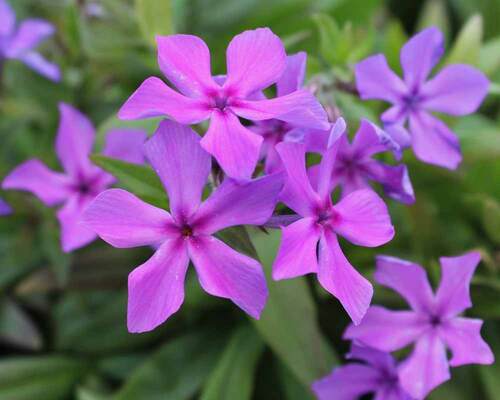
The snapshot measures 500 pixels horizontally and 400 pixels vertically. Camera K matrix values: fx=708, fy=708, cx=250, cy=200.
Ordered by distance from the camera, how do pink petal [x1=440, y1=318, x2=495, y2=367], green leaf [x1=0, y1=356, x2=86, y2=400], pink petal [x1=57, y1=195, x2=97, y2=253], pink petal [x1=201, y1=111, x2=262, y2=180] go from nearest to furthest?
pink petal [x1=201, y1=111, x2=262, y2=180] → pink petal [x1=440, y1=318, x2=495, y2=367] → pink petal [x1=57, y1=195, x2=97, y2=253] → green leaf [x1=0, y1=356, x2=86, y2=400]

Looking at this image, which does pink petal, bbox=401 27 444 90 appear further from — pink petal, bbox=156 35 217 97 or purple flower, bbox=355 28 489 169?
pink petal, bbox=156 35 217 97

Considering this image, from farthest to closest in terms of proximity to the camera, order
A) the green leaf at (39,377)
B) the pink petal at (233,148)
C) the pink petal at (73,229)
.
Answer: the green leaf at (39,377)
the pink petal at (73,229)
the pink petal at (233,148)

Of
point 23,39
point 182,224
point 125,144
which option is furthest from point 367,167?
point 23,39

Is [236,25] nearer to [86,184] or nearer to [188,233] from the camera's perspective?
[86,184]

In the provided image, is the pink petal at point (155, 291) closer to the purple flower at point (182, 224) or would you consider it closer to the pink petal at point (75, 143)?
the purple flower at point (182, 224)

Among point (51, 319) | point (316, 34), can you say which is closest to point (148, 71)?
point (316, 34)

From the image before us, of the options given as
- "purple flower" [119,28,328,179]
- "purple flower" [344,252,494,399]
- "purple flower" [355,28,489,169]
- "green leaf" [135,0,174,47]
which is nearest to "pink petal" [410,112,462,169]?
"purple flower" [355,28,489,169]

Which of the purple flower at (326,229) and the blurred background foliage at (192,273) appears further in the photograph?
the blurred background foliage at (192,273)

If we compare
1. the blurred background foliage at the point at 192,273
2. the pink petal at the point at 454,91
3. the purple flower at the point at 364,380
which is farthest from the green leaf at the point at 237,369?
the pink petal at the point at 454,91
